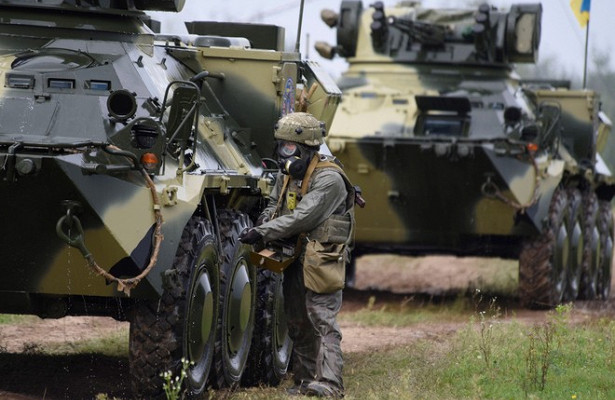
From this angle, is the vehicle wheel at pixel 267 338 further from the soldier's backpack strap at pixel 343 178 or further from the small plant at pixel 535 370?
the small plant at pixel 535 370

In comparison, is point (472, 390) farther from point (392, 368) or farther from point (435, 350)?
point (435, 350)

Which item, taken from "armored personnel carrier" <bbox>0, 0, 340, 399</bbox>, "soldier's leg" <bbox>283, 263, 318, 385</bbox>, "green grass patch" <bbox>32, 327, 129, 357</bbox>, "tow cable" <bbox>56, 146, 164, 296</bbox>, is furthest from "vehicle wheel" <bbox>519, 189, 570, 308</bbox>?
"tow cable" <bbox>56, 146, 164, 296</bbox>

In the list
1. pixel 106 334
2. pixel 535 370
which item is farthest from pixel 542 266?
pixel 535 370

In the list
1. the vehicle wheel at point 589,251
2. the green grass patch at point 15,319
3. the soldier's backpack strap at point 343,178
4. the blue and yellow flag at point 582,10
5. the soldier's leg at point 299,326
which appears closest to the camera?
the soldier's backpack strap at point 343,178

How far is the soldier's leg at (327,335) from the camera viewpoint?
8.80 m

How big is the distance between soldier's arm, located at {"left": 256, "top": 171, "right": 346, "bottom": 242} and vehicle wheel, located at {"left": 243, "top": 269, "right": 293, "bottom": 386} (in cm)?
154

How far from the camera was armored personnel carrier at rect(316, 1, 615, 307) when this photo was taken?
15.2 m

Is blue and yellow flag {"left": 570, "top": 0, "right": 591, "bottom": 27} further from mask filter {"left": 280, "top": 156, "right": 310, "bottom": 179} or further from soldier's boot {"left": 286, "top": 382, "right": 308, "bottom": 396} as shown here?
soldier's boot {"left": 286, "top": 382, "right": 308, "bottom": 396}

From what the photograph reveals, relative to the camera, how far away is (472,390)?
9.48 m

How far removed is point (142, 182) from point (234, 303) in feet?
5.80

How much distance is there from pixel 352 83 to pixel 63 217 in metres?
9.44

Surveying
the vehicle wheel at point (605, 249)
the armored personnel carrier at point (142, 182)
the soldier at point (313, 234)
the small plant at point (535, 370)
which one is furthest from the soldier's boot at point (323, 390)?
the vehicle wheel at point (605, 249)

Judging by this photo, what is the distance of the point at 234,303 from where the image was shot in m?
9.59

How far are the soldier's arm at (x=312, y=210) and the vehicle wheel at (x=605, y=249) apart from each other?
10363 millimetres
